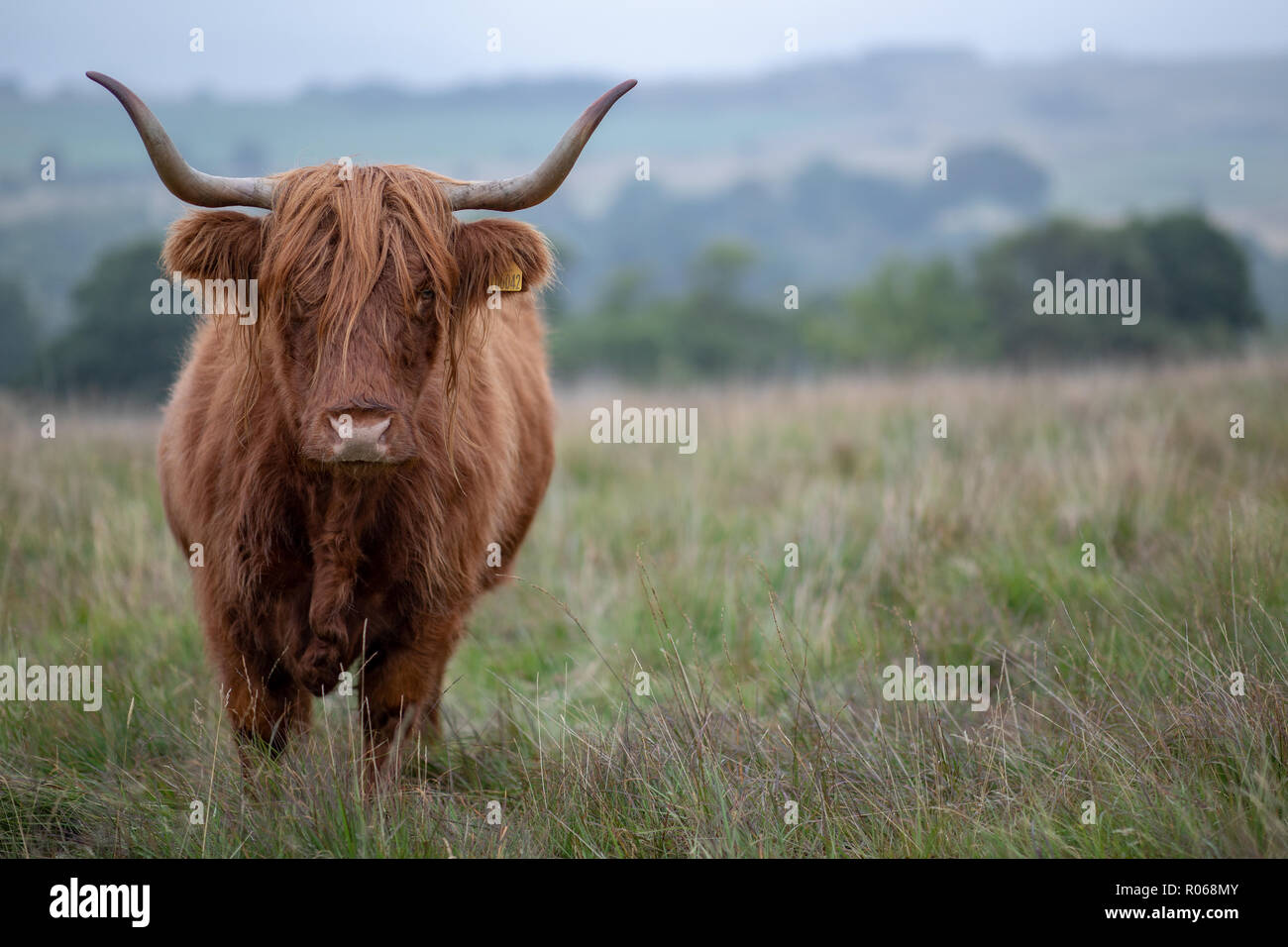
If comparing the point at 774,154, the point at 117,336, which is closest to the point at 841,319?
the point at 117,336

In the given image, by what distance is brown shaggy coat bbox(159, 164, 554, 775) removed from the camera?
2.90 metres

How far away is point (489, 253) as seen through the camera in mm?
3246

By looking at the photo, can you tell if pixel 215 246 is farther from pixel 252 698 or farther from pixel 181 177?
pixel 252 698

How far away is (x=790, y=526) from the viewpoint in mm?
5949

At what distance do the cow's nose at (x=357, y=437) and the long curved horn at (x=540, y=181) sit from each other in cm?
89

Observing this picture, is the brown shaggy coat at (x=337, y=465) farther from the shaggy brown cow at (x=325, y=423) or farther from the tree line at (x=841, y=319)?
the tree line at (x=841, y=319)

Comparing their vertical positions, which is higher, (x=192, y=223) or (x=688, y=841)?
(x=192, y=223)

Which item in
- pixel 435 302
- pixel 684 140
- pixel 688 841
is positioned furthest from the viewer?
pixel 684 140

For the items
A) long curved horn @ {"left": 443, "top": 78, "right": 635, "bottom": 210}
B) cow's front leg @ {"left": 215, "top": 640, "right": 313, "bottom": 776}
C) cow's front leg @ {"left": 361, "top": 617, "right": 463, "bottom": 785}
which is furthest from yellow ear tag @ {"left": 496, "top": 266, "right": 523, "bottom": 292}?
cow's front leg @ {"left": 215, "top": 640, "right": 313, "bottom": 776}

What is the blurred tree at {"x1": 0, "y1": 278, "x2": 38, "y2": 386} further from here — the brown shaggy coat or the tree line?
the brown shaggy coat

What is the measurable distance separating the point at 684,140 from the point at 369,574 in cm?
17298
